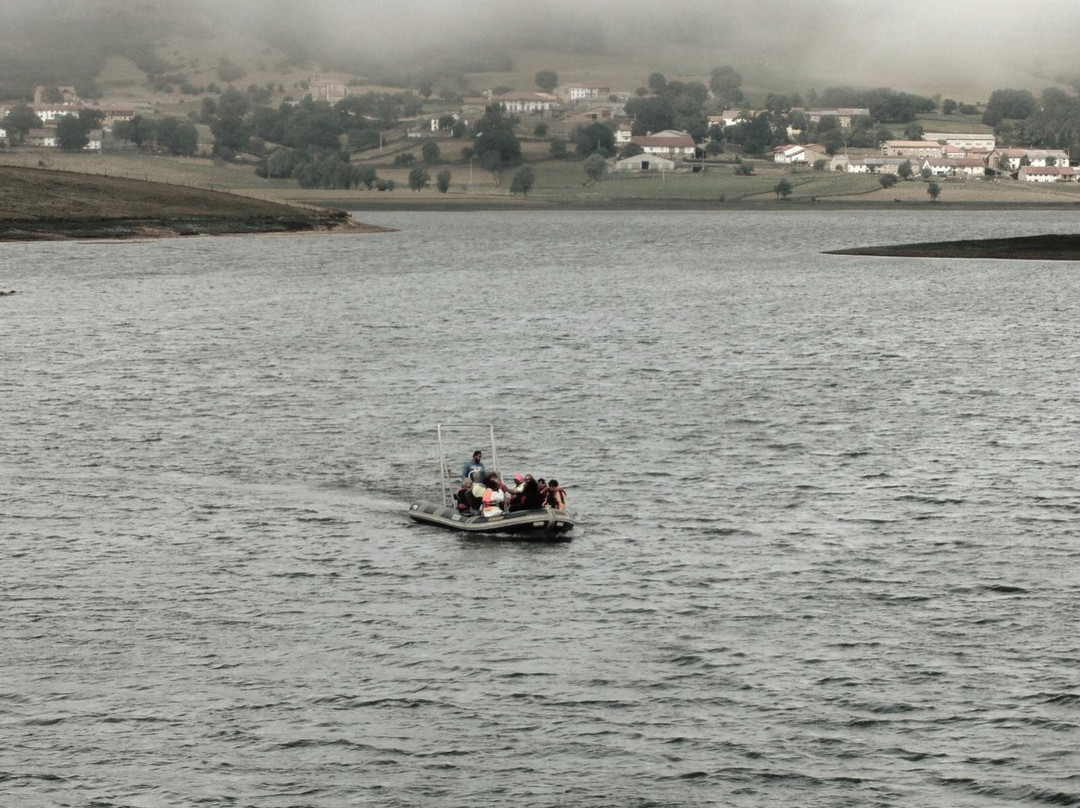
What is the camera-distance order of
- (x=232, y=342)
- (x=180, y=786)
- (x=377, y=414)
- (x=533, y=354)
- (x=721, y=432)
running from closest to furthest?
(x=180, y=786) → (x=721, y=432) → (x=377, y=414) → (x=533, y=354) → (x=232, y=342)

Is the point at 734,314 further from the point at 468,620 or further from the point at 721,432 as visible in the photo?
the point at 468,620

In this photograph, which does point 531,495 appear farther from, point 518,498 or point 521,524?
point 521,524

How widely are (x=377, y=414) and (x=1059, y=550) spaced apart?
120 feet

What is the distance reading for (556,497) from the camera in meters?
51.4

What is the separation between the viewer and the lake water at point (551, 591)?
106ft

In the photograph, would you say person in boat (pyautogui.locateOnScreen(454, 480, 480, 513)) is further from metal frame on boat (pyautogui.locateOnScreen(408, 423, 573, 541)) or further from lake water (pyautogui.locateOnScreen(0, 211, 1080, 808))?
lake water (pyautogui.locateOnScreen(0, 211, 1080, 808))

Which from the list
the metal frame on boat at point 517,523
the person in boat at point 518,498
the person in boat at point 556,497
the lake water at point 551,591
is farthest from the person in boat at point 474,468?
the lake water at point 551,591

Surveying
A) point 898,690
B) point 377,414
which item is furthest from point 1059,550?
point 377,414

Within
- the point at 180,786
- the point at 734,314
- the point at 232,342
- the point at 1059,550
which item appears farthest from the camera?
the point at 734,314

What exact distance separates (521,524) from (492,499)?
1.38 meters

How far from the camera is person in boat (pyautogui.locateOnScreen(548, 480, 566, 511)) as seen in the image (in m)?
51.2

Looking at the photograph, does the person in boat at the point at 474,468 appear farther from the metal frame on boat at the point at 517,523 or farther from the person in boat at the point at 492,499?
the metal frame on boat at the point at 517,523

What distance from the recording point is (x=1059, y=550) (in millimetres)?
48156

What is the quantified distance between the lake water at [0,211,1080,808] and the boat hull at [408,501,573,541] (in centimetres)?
78
